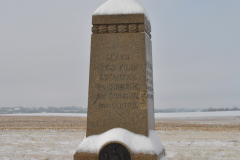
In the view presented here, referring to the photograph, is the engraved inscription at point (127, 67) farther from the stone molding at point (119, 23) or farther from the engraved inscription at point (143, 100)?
the stone molding at point (119, 23)

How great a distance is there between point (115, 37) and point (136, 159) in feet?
8.95

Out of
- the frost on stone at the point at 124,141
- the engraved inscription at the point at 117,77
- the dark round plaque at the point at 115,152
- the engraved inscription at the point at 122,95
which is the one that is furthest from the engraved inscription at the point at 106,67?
the dark round plaque at the point at 115,152

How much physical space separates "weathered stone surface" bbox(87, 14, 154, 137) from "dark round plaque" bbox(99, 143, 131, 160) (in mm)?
472

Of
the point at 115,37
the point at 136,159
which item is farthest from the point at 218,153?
the point at 115,37

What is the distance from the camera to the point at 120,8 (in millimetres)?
6094

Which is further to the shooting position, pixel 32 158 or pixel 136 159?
pixel 32 158

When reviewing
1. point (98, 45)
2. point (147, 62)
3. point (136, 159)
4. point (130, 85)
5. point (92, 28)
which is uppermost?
point (92, 28)

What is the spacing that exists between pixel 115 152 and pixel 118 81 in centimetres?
155

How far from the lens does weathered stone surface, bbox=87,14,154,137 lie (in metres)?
5.71

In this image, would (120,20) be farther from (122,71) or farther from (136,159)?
(136,159)

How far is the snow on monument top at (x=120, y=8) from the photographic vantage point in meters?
6.00

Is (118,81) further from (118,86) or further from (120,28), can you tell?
(120,28)

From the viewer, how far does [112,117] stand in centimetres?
574

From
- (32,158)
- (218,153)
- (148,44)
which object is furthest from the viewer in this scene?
(218,153)
